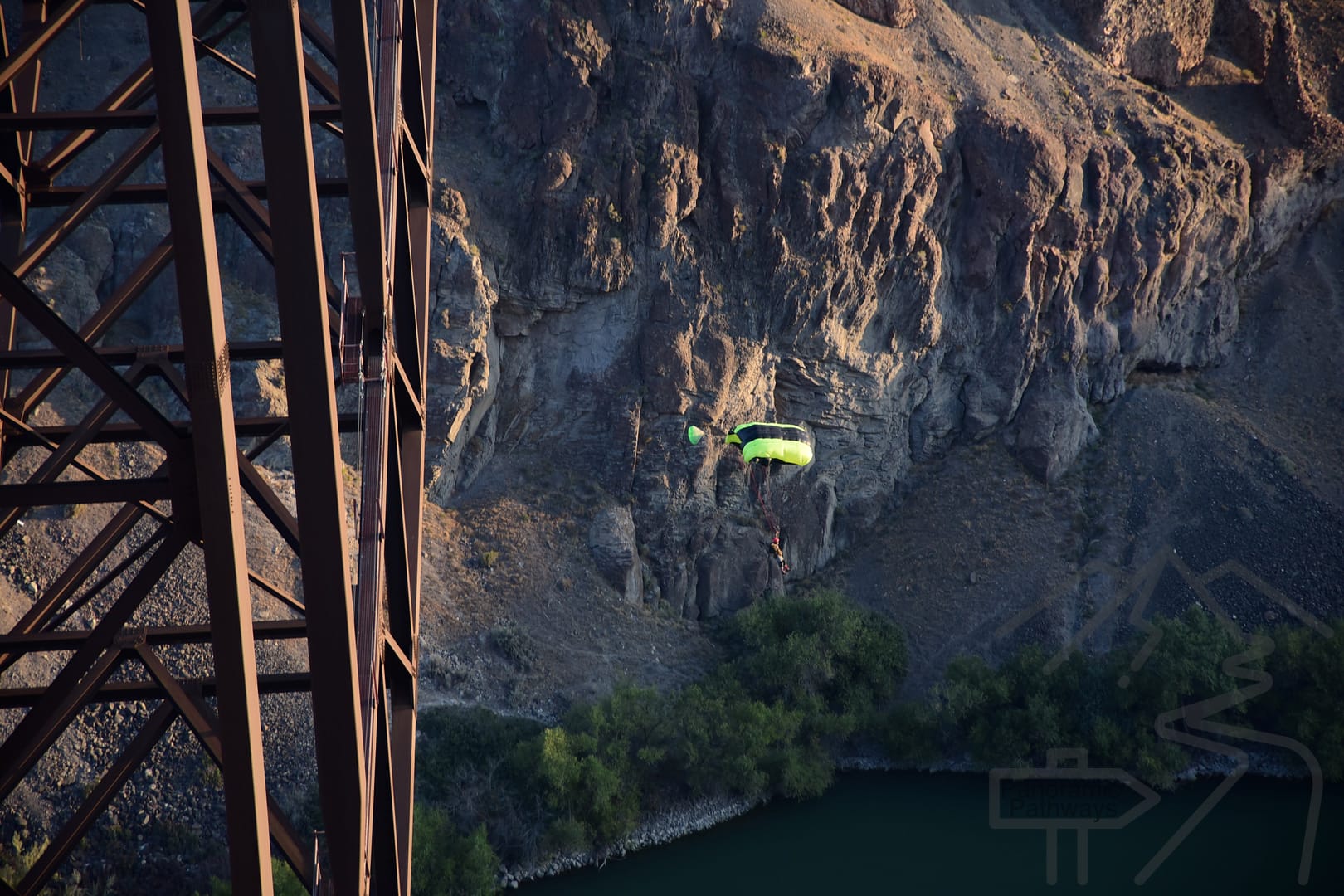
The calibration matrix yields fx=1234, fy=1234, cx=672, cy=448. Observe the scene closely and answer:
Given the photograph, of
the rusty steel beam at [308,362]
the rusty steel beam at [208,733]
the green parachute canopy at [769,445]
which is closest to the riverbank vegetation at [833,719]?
the green parachute canopy at [769,445]

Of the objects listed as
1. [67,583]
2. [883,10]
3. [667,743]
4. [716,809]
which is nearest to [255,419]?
[67,583]

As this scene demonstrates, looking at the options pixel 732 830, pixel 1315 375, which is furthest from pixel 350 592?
pixel 1315 375

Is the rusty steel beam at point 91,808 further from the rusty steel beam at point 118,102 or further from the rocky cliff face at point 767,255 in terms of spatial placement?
the rocky cliff face at point 767,255

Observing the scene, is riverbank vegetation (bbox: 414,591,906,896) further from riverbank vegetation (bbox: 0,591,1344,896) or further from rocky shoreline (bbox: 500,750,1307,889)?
rocky shoreline (bbox: 500,750,1307,889)

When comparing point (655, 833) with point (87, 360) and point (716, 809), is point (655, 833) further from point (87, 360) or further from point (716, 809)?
point (87, 360)

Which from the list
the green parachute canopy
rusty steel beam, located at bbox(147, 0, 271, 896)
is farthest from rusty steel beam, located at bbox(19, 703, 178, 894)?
the green parachute canopy

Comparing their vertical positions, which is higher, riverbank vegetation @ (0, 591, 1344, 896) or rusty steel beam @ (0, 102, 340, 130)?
rusty steel beam @ (0, 102, 340, 130)

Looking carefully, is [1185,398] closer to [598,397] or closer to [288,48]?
[598,397]
